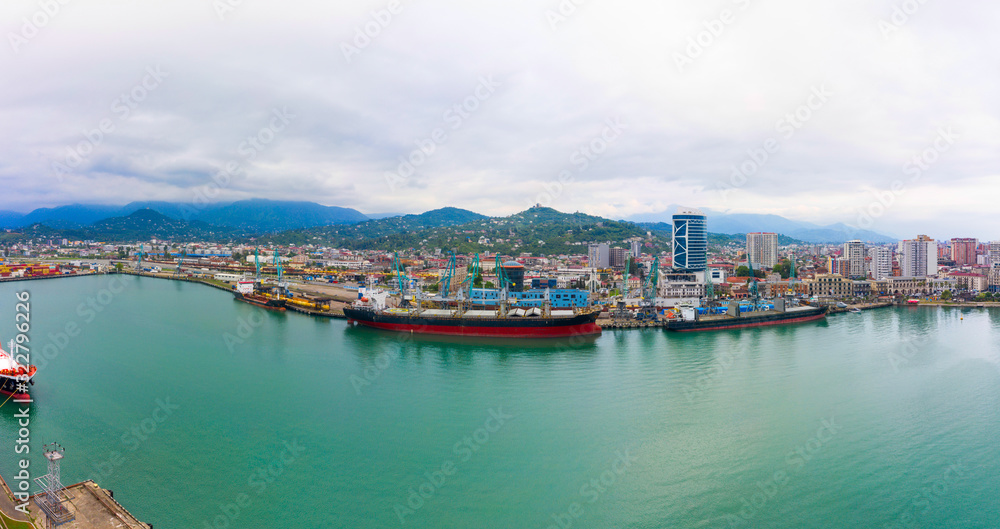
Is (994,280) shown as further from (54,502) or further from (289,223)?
(289,223)

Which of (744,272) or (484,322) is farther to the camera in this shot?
(744,272)

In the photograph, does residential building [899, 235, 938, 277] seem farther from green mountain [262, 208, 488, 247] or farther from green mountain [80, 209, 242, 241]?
green mountain [80, 209, 242, 241]

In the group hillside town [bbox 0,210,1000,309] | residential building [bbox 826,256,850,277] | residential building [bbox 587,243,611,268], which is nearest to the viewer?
hillside town [bbox 0,210,1000,309]

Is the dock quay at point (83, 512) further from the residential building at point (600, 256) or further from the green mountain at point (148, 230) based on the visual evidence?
the green mountain at point (148, 230)

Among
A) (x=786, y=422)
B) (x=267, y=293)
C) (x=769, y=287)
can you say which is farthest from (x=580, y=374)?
(x=769, y=287)

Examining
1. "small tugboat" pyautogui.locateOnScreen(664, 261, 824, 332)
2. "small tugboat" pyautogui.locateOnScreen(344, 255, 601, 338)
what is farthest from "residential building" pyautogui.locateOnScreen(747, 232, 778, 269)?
"small tugboat" pyautogui.locateOnScreen(344, 255, 601, 338)

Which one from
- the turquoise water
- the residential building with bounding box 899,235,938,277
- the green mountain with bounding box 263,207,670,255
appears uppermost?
the green mountain with bounding box 263,207,670,255

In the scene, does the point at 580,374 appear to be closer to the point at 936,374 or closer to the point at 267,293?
the point at 936,374

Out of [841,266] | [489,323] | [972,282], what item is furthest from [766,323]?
[841,266]
